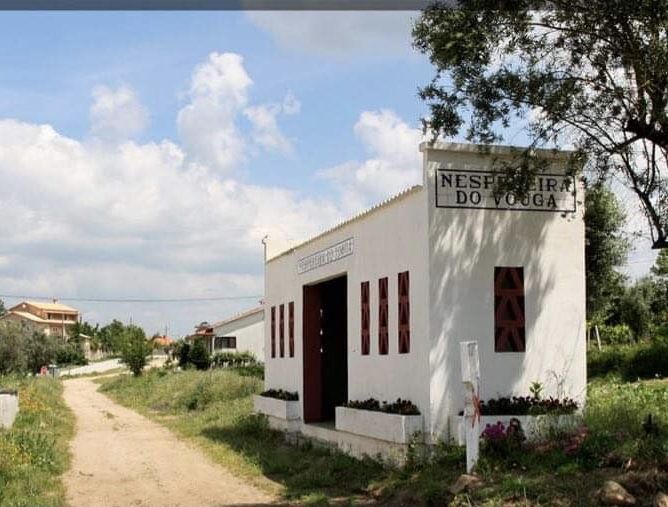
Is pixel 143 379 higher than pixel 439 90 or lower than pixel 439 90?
lower

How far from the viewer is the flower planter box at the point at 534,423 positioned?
1074 cm

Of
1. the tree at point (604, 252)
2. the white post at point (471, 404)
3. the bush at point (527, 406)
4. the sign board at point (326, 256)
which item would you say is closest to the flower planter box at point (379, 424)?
the bush at point (527, 406)

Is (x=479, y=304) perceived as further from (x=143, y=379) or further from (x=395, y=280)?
(x=143, y=379)

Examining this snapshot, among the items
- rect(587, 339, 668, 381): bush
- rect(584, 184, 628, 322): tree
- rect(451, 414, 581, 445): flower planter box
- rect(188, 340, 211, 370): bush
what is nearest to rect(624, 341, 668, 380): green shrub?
rect(587, 339, 668, 381): bush

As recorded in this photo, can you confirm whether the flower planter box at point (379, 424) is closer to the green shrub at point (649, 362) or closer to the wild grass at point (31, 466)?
the wild grass at point (31, 466)

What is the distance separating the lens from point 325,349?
709 inches

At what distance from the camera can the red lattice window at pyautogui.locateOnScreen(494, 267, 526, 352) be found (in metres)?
11.9

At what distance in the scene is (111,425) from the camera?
25.4m

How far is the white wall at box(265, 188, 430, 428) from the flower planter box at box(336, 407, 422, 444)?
0.26 m

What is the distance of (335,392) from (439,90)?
861 centimetres

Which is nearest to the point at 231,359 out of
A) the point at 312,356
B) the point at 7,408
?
the point at 7,408

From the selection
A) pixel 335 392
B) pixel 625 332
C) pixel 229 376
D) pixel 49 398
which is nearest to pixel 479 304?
pixel 335 392

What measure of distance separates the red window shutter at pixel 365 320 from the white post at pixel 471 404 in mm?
3872

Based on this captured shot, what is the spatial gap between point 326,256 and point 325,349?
2.60 meters
